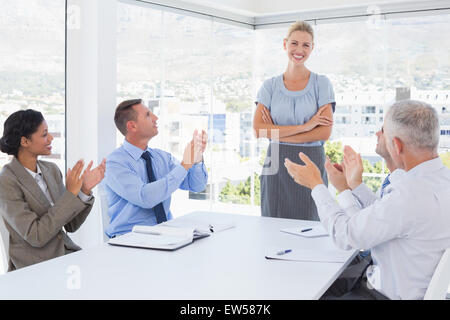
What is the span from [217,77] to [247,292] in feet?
12.2

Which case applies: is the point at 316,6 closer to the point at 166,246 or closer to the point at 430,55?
the point at 430,55

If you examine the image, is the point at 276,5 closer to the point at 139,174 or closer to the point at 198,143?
the point at 198,143

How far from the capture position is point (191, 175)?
3.17 metres

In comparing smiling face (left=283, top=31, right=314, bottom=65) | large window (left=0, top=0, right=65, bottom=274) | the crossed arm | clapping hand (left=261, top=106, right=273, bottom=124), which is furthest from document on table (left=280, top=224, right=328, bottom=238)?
large window (left=0, top=0, right=65, bottom=274)

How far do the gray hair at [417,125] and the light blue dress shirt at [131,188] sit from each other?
138 cm

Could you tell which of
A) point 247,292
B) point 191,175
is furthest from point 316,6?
point 247,292

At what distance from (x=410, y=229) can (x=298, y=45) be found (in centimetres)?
198

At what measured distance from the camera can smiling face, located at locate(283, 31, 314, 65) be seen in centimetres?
338

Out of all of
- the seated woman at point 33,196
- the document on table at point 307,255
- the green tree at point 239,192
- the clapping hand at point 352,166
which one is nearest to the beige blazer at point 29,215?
the seated woman at point 33,196

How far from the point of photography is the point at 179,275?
1.75m

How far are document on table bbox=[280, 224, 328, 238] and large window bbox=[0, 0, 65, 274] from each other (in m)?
1.72

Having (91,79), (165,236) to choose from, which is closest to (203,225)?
(165,236)

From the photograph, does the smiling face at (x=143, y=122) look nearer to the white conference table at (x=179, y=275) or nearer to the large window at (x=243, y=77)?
the large window at (x=243, y=77)

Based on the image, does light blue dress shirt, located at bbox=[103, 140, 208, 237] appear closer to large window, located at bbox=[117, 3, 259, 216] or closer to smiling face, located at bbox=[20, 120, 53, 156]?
smiling face, located at bbox=[20, 120, 53, 156]
